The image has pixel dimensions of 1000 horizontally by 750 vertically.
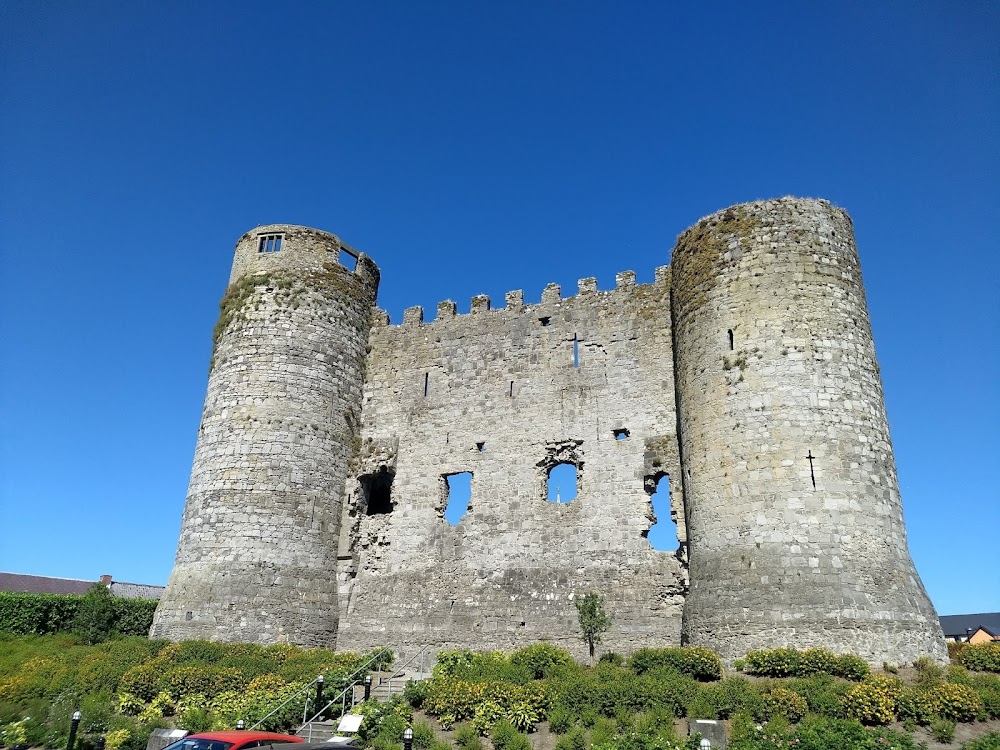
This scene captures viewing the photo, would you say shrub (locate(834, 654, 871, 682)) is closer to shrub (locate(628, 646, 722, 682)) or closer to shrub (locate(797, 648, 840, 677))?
Answer: shrub (locate(797, 648, 840, 677))

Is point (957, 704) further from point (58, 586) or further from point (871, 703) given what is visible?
point (58, 586)

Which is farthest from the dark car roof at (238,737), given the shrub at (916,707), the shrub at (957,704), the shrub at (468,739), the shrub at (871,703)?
the shrub at (957,704)

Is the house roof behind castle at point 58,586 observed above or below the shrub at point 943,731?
above

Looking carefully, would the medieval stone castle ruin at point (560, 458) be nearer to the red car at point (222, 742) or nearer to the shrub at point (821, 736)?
the shrub at point (821, 736)

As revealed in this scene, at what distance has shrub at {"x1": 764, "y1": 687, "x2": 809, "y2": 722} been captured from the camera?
40.7 ft

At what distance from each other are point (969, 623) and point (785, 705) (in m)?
52.9

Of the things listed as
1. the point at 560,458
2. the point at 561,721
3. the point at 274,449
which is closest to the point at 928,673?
the point at 561,721

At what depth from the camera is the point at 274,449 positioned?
21.7m

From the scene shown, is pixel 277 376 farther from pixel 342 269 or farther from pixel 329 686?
pixel 329 686

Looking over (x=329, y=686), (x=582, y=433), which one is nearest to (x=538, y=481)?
(x=582, y=433)

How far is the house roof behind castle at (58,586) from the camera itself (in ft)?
122

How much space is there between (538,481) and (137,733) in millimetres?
11501

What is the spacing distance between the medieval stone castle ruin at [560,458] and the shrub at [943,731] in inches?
108

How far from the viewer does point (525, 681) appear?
50.6ft
